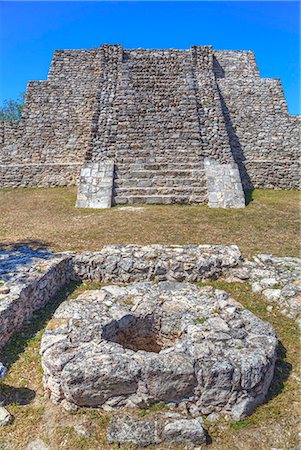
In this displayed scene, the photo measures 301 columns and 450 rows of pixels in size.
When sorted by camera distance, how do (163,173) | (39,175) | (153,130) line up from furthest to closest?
(39,175), (153,130), (163,173)

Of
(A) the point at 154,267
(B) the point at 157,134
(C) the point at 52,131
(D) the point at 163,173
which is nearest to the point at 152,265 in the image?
(A) the point at 154,267

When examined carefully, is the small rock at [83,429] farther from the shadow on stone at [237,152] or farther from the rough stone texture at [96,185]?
the shadow on stone at [237,152]

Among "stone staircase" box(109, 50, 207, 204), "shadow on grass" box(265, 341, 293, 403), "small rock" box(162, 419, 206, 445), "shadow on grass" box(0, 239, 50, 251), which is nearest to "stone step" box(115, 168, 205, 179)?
"stone staircase" box(109, 50, 207, 204)

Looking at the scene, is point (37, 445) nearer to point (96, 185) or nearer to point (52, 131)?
point (96, 185)

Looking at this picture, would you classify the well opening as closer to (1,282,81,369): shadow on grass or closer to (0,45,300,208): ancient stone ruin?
(1,282,81,369): shadow on grass

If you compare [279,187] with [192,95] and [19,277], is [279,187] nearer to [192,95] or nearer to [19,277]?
[192,95]

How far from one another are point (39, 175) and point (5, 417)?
627 inches

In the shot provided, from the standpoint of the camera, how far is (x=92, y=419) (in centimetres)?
393

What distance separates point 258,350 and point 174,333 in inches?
59.2

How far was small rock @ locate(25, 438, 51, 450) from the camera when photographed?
360 cm

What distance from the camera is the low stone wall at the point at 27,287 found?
5.54 meters

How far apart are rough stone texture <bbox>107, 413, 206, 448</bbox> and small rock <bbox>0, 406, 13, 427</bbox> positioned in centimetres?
125

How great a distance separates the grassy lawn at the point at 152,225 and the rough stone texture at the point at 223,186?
2.09ft

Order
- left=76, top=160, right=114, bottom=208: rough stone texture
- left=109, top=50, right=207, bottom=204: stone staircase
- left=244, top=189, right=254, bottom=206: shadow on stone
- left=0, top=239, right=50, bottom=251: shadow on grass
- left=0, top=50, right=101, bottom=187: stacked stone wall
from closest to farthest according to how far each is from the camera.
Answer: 1. left=0, top=239, right=50, bottom=251: shadow on grass
2. left=76, top=160, right=114, bottom=208: rough stone texture
3. left=109, top=50, right=207, bottom=204: stone staircase
4. left=244, top=189, right=254, bottom=206: shadow on stone
5. left=0, top=50, right=101, bottom=187: stacked stone wall
